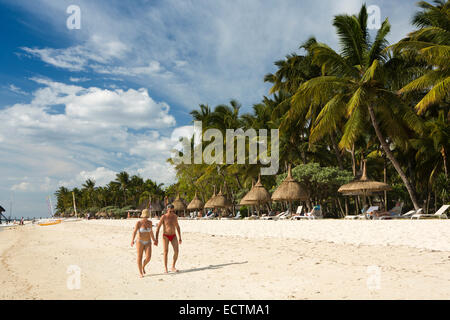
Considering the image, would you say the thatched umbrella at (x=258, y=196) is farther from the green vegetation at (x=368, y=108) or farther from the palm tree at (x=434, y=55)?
the palm tree at (x=434, y=55)

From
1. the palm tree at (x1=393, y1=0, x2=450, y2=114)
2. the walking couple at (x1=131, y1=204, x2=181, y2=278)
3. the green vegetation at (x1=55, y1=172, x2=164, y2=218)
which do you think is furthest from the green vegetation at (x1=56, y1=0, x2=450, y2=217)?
the green vegetation at (x1=55, y1=172, x2=164, y2=218)

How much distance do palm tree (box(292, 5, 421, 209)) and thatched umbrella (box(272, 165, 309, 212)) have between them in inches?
164

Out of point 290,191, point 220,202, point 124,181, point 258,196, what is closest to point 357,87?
point 290,191

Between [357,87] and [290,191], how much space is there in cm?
644

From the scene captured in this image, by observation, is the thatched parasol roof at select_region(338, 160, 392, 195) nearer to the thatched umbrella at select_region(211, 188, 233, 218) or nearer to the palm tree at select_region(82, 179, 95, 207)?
the thatched umbrella at select_region(211, 188, 233, 218)

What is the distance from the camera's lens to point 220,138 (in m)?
28.1

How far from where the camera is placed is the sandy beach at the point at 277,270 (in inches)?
188

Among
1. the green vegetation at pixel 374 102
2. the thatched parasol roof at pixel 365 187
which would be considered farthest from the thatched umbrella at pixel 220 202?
the thatched parasol roof at pixel 365 187

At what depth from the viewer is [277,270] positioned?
20.2 ft

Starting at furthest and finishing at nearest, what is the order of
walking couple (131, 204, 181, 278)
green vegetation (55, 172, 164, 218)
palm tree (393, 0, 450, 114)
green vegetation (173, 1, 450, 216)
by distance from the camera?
green vegetation (55, 172, 164, 218), green vegetation (173, 1, 450, 216), palm tree (393, 0, 450, 114), walking couple (131, 204, 181, 278)

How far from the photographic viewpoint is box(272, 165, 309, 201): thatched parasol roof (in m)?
17.6
